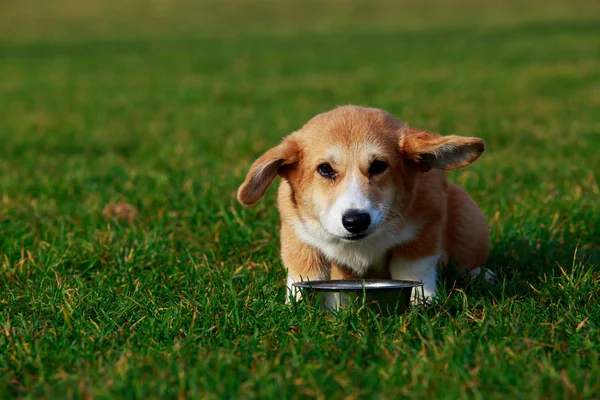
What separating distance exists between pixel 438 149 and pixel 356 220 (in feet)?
2.19

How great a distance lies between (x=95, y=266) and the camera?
16.5 feet

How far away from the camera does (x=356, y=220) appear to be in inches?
152

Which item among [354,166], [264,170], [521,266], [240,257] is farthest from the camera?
[240,257]

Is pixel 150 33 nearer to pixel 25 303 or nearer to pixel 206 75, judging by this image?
pixel 206 75

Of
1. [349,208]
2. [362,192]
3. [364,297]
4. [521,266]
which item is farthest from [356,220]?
[521,266]

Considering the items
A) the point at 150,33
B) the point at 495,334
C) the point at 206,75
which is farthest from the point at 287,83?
the point at 150,33

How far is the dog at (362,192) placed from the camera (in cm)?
411

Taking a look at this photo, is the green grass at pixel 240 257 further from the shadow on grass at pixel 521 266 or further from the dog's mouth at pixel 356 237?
the dog's mouth at pixel 356 237

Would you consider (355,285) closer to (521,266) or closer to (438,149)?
(438,149)

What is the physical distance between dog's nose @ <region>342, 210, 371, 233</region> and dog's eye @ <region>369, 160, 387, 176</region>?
1.15ft

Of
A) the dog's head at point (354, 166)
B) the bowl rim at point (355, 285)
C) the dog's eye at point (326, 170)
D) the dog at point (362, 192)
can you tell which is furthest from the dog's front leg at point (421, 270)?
the dog's eye at point (326, 170)

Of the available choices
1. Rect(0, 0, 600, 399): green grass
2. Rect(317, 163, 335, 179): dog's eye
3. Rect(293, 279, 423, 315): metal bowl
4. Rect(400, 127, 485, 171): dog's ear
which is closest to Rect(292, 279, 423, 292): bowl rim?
Rect(293, 279, 423, 315): metal bowl

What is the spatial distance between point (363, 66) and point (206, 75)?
403 centimetres

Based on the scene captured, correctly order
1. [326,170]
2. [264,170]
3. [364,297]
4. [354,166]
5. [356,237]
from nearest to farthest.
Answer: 1. [364,297]
2. [356,237]
3. [354,166]
4. [326,170]
5. [264,170]
